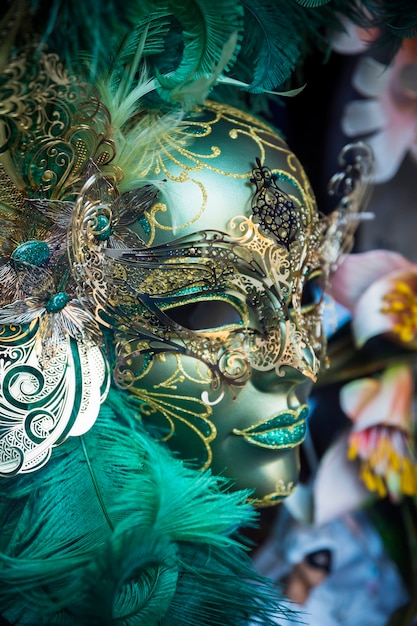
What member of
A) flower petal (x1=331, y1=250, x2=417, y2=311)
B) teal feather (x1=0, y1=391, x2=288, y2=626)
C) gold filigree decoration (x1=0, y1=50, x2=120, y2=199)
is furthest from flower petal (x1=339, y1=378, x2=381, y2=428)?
gold filigree decoration (x1=0, y1=50, x2=120, y2=199)

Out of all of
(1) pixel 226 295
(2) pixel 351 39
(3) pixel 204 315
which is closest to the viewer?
(1) pixel 226 295

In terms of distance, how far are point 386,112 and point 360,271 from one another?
30 cm

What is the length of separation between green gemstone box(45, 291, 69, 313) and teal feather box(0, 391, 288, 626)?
0.14 meters

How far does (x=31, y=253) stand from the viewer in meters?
0.66

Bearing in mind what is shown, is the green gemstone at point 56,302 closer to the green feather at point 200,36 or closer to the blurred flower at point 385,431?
the green feather at point 200,36

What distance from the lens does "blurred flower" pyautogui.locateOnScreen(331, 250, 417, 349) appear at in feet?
3.89

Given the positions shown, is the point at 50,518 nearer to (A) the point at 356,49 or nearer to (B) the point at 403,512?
(B) the point at 403,512

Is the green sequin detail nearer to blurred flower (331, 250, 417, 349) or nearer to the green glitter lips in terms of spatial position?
the green glitter lips

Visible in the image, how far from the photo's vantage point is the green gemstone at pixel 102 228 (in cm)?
68

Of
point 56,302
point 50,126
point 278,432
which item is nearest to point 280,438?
point 278,432

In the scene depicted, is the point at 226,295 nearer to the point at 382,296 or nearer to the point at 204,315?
the point at 204,315

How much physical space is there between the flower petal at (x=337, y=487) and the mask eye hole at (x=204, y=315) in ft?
1.66

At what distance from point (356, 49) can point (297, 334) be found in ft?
2.12

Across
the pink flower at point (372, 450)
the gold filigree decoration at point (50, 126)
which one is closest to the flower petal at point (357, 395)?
the pink flower at point (372, 450)
